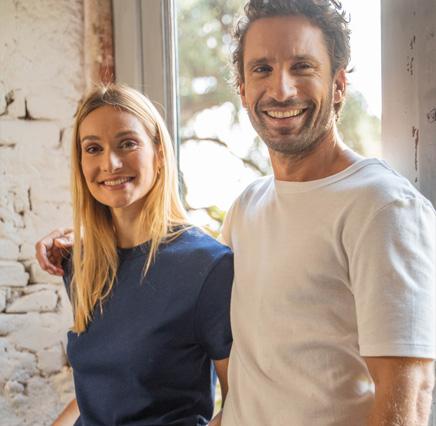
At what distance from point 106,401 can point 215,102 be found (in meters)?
0.93

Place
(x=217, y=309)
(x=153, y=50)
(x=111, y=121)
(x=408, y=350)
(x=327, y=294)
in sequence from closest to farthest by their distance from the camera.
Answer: (x=408, y=350) → (x=327, y=294) → (x=217, y=309) → (x=111, y=121) → (x=153, y=50)

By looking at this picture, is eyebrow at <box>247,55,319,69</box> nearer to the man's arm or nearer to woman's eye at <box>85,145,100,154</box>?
woman's eye at <box>85,145,100,154</box>

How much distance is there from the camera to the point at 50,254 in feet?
5.10

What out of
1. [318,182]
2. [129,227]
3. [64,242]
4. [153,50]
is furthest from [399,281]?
[153,50]

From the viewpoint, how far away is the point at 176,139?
174 cm

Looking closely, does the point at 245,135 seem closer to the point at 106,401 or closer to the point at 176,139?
the point at 176,139

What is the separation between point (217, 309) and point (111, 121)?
0.53m

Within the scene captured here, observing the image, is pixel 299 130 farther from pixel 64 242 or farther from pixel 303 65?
pixel 64 242

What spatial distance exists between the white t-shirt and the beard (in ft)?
0.25

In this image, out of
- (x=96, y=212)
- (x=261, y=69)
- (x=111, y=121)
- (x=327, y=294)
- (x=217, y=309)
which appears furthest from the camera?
(x=96, y=212)

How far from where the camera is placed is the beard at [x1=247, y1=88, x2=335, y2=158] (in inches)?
41.9

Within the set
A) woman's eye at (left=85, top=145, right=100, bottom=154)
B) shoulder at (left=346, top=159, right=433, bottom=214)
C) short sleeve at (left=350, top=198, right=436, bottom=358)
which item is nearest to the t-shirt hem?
short sleeve at (left=350, top=198, right=436, bottom=358)

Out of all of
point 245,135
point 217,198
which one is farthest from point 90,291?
point 245,135

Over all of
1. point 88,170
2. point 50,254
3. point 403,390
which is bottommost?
point 403,390
